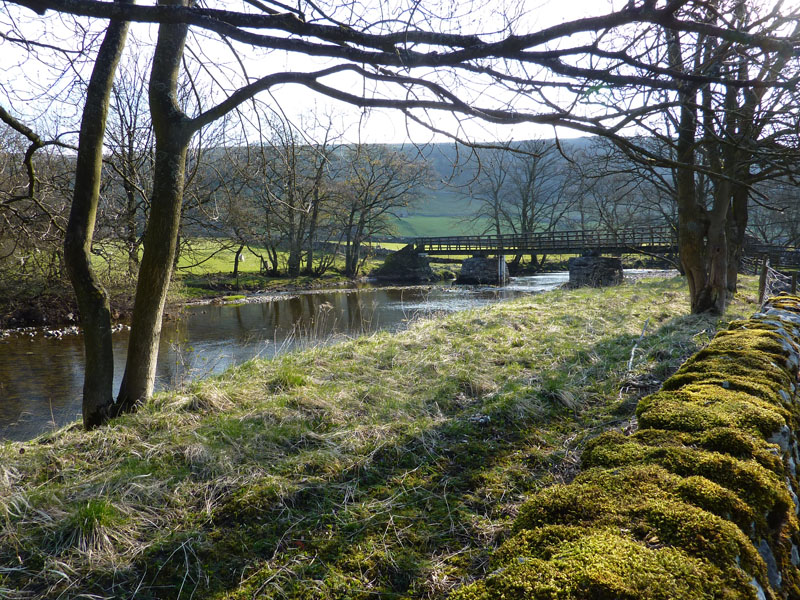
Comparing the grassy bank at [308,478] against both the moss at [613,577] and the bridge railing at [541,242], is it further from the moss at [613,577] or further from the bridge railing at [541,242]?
the bridge railing at [541,242]

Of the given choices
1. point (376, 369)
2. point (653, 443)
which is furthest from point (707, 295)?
point (653, 443)

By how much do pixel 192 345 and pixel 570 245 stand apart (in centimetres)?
2737

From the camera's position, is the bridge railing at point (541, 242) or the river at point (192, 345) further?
the bridge railing at point (541, 242)

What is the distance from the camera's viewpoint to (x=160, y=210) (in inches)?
176

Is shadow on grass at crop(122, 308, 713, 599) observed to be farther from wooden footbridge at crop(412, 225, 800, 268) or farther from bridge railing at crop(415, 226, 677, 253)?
bridge railing at crop(415, 226, 677, 253)

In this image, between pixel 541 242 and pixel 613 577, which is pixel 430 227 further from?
pixel 613 577

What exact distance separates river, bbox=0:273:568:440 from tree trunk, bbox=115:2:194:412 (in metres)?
0.86

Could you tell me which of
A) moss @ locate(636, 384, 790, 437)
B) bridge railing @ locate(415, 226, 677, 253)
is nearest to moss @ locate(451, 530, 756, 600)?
moss @ locate(636, 384, 790, 437)

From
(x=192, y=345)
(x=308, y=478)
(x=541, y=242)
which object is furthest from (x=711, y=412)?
(x=541, y=242)

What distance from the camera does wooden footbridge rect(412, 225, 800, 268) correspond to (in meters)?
26.3

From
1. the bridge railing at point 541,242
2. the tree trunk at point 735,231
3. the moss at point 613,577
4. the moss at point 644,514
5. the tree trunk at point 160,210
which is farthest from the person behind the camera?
the bridge railing at point 541,242

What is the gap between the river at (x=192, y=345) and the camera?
7223mm

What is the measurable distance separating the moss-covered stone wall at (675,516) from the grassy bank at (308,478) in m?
0.90

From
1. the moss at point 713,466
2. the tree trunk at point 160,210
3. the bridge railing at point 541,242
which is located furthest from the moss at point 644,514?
the bridge railing at point 541,242
